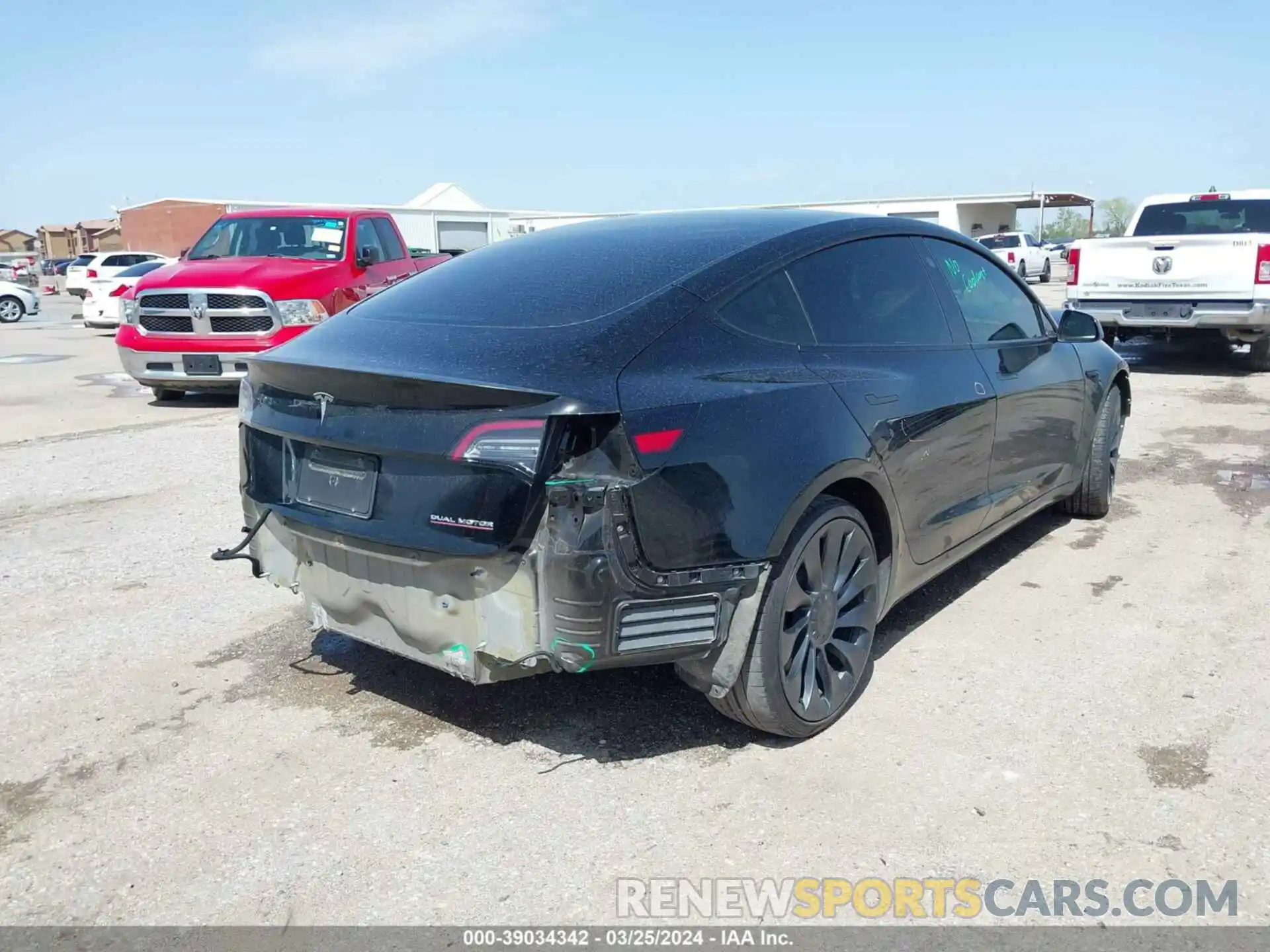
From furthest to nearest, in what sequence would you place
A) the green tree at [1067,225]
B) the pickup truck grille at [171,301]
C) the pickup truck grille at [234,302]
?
the green tree at [1067,225], the pickup truck grille at [171,301], the pickup truck grille at [234,302]

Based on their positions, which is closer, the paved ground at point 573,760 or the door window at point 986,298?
the paved ground at point 573,760

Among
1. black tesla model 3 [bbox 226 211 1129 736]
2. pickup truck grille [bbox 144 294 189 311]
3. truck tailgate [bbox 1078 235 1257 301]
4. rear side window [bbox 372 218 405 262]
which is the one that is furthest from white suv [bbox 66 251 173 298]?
black tesla model 3 [bbox 226 211 1129 736]

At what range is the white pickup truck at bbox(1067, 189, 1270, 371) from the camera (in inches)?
433

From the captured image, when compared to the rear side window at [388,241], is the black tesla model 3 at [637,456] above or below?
below

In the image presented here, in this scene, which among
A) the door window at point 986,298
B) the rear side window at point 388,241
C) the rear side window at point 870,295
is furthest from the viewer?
the rear side window at point 388,241

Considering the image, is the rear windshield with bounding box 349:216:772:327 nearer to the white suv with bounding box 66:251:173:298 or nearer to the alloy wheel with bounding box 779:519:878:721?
the alloy wheel with bounding box 779:519:878:721

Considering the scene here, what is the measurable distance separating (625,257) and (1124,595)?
2847 mm

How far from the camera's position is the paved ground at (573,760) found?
9.03 ft

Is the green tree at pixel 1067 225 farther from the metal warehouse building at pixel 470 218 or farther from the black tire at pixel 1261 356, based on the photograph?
the black tire at pixel 1261 356

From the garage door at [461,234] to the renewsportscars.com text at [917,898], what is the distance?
4612 cm

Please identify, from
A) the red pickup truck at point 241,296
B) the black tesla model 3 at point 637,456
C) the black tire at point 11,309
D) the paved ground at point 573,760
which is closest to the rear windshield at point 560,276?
the black tesla model 3 at point 637,456

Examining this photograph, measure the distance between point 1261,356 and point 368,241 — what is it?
10.3 m

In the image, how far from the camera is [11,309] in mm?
25891

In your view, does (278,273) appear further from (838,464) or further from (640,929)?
(640,929)
